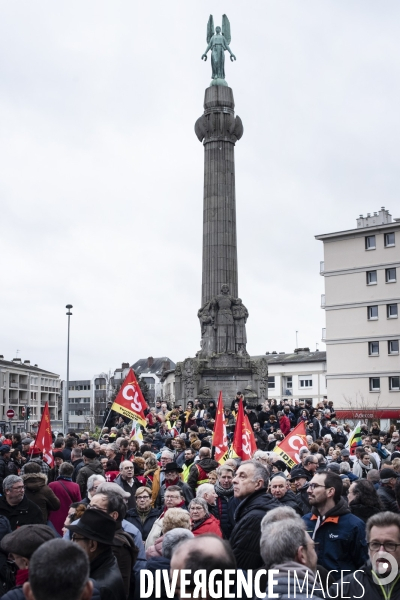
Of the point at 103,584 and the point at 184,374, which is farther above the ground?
the point at 184,374

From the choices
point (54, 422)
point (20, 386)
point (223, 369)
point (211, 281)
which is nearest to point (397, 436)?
point (223, 369)

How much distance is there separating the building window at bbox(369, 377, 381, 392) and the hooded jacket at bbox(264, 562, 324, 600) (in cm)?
5326

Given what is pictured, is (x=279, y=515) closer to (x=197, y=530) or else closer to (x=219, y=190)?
(x=197, y=530)

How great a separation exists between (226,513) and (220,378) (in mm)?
27492

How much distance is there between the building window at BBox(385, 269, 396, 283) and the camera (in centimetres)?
5631

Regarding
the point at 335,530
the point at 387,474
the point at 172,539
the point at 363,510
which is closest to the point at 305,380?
the point at 387,474

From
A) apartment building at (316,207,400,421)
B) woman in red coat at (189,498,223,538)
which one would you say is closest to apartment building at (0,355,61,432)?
apartment building at (316,207,400,421)

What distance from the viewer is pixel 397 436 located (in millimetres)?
22250

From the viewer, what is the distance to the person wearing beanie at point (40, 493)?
395 inches

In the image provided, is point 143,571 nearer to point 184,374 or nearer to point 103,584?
point 103,584

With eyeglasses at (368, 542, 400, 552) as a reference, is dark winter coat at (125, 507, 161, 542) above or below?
below

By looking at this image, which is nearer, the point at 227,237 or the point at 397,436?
the point at 397,436

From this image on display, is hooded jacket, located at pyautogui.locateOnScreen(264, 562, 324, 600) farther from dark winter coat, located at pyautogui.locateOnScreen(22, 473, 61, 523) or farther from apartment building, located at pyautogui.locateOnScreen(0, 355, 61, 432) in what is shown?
apartment building, located at pyautogui.locateOnScreen(0, 355, 61, 432)

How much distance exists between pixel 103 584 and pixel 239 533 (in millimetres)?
1537
